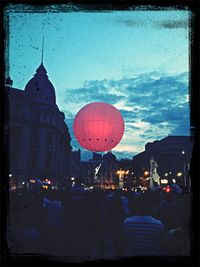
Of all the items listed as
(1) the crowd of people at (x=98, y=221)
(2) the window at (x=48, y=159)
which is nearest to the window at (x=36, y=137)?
(2) the window at (x=48, y=159)

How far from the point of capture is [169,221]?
4.83 meters

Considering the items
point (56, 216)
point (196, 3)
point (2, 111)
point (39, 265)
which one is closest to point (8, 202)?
point (39, 265)

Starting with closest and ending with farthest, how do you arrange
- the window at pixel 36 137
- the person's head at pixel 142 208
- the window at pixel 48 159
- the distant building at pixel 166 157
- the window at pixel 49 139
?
the person's head at pixel 142 208 → the distant building at pixel 166 157 → the window at pixel 36 137 → the window at pixel 48 159 → the window at pixel 49 139

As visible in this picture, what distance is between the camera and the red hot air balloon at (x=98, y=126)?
5.32 m

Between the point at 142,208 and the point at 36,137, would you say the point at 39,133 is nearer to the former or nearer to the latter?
the point at 36,137

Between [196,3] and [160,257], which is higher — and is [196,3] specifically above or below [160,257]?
above

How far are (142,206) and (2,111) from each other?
3.56 metres

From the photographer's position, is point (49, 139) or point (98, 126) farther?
point (49, 139)

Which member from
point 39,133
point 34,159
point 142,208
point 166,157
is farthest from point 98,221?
point 166,157

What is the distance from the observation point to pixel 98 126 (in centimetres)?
563

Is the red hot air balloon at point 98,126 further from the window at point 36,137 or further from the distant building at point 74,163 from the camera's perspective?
the distant building at point 74,163

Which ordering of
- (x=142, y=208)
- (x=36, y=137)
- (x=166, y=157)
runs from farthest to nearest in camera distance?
(x=166, y=157)
(x=36, y=137)
(x=142, y=208)

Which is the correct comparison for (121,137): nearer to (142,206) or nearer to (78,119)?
(78,119)

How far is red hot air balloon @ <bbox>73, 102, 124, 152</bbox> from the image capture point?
17.4 ft
